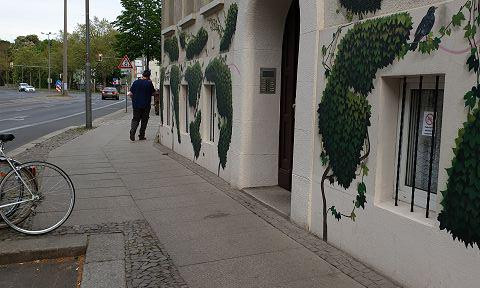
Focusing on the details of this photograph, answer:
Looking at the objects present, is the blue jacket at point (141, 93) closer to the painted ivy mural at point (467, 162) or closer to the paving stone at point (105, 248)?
the paving stone at point (105, 248)

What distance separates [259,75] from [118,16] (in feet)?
74.2

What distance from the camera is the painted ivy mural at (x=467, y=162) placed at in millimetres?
3111

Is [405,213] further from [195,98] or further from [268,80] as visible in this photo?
[195,98]

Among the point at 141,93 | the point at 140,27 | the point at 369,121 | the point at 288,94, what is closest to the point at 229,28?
the point at 288,94

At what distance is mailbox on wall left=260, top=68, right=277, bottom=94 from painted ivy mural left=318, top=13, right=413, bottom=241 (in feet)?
7.58

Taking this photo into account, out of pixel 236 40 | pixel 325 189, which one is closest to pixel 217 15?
pixel 236 40

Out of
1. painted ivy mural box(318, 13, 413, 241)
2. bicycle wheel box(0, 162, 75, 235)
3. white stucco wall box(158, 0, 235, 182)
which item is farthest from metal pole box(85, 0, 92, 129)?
painted ivy mural box(318, 13, 413, 241)

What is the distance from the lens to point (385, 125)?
13.5 feet

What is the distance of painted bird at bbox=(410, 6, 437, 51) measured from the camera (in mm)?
3467

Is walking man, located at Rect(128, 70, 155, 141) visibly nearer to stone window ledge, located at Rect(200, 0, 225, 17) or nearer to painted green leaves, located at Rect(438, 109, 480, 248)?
stone window ledge, located at Rect(200, 0, 225, 17)

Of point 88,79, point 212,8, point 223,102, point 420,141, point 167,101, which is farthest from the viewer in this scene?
point 88,79

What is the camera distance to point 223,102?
8102mm

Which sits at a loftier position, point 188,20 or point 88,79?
point 188,20

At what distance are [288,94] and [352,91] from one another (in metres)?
2.75
